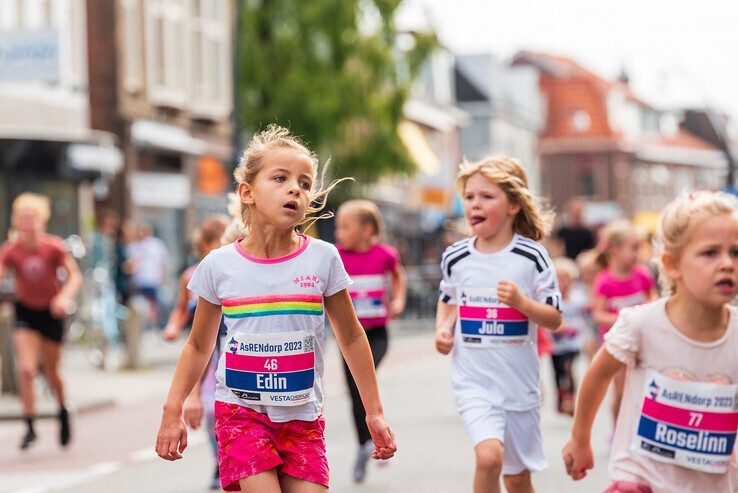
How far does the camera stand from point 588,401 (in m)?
4.99

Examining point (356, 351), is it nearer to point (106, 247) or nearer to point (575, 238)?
point (575, 238)

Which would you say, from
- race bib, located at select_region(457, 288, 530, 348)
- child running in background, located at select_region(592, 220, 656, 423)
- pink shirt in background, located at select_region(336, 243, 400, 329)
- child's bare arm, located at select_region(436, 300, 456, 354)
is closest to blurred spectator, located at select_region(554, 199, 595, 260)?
child running in background, located at select_region(592, 220, 656, 423)

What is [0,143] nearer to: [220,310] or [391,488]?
[391,488]

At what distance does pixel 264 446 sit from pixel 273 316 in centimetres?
44

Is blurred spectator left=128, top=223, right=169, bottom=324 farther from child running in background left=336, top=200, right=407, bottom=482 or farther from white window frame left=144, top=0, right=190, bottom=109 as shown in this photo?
child running in background left=336, top=200, right=407, bottom=482

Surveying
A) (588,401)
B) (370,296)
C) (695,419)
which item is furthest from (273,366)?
(370,296)

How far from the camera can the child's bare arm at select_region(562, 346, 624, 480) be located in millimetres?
4965

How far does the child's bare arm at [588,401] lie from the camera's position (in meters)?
4.96

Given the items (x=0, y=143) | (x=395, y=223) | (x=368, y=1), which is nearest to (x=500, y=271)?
(x=0, y=143)

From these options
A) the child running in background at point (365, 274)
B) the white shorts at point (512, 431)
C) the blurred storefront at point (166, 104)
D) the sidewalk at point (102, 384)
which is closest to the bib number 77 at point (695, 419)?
the white shorts at point (512, 431)

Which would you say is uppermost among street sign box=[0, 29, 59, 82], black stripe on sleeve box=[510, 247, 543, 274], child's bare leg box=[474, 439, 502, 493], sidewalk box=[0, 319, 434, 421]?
street sign box=[0, 29, 59, 82]

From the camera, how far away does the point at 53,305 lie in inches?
467

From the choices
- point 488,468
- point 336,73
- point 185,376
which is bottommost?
point 488,468

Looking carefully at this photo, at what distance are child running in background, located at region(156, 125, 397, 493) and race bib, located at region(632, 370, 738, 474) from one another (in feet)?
3.23
